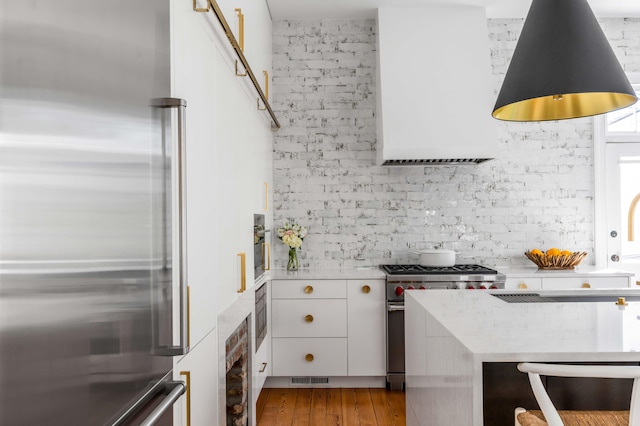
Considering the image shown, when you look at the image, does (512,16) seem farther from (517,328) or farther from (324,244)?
(517,328)

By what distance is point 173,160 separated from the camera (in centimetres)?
→ 121

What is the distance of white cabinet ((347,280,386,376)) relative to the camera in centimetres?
356

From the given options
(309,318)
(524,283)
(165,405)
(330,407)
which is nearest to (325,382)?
(330,407)

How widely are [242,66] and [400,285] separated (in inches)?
76.1

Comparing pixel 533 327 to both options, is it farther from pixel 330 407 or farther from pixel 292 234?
pixel 292 234

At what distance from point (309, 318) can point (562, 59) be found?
8.10 feet

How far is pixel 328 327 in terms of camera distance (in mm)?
3582

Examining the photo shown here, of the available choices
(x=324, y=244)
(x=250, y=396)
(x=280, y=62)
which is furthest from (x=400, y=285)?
(x=280, y=62)

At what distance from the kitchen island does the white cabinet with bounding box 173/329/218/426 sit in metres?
0.84

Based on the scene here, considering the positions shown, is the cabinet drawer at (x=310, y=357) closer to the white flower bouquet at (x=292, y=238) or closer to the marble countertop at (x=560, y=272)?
the white flower bouquet at (x=292, y=238)

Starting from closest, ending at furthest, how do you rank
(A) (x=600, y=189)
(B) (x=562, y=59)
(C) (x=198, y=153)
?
(C) (x=198, y=153)
(B) (x=562, y=59)
(A) (x=600, y=189)

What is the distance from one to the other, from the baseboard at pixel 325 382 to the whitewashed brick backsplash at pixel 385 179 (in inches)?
36.8

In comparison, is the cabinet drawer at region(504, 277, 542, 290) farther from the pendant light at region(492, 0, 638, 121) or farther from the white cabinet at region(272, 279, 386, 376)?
the pendant light at region(492, 0, 638, 121)

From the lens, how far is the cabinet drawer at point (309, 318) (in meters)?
3.58
